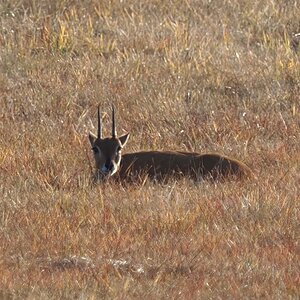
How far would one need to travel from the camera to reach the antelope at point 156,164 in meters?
12.2

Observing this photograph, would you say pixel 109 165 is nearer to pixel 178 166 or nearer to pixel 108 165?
pixel 108 165

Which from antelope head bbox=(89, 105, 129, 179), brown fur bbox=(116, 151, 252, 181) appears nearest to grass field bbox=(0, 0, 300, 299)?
antelope head bbox=(89, 105, 129, 179)

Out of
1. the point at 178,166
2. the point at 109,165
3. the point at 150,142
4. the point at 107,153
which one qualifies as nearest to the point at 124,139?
the point at 107,153

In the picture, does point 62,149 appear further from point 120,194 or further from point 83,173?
point 120,194

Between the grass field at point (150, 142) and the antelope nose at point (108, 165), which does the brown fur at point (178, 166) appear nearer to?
the antelope nose at point (108, 165)

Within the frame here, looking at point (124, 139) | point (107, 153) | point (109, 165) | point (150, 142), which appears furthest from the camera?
point (150, 142)

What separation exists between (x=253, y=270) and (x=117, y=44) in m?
9.77

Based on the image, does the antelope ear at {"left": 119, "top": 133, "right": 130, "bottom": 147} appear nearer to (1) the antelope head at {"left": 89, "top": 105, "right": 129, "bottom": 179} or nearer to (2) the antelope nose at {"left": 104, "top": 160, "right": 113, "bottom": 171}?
(1) the antelope head at {"left": 89, "top": 105, "right": 129, "bottom": 179}

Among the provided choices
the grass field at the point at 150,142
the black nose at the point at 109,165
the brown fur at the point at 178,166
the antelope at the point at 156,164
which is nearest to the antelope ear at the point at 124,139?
the antelope at the point at 156,164

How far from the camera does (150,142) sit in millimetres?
13992

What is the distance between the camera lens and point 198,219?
33.7 ft

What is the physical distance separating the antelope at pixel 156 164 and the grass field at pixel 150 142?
0.26 metres

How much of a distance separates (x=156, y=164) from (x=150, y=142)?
1488 millimetres

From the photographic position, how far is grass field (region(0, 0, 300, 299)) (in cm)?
882
